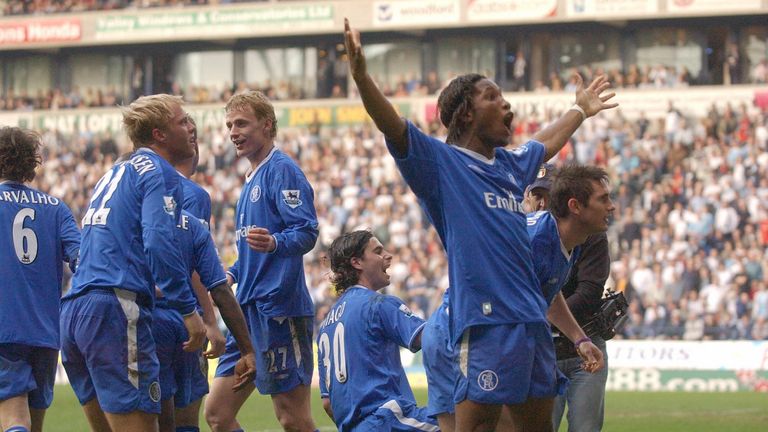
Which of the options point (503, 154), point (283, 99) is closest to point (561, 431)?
point (503, 154)

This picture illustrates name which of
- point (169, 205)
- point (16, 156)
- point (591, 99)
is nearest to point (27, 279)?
point (16, 156)

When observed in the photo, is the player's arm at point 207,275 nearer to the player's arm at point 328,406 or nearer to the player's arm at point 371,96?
the player's arm at point 328,406

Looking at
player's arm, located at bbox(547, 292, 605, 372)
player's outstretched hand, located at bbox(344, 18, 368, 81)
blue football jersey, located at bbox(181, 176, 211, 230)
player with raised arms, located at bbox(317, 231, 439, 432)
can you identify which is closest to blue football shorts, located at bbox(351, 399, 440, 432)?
player with raised arms, located at bbox(317, 231, 439, 432)

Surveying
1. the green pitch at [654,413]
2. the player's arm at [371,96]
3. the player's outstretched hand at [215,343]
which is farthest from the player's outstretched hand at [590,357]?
the green pitch at [654,413]

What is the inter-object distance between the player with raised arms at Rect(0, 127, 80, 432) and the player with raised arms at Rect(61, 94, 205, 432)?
3.39 feet

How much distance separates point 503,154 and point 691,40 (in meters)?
29.2

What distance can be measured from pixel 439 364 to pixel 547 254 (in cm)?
83

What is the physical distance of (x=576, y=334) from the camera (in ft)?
22.7

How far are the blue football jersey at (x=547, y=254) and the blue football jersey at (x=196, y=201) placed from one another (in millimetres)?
2356

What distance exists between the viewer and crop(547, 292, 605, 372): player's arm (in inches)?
266

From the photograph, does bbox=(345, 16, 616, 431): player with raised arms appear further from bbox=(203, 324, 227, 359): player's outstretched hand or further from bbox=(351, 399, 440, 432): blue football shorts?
bbox=(203, 324, 227, 359): player's outstretched hand

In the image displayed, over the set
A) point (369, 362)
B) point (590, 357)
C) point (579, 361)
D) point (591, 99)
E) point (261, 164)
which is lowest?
point (579, 361)

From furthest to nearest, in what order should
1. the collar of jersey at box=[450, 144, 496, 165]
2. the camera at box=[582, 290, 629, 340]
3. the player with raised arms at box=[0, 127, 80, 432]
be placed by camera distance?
the camera at box=[582, 290, 629, 340] < the player with raised arms at box=[0, 127, 80, 432] < the collar of jersey at box=[450, 144, 496, 165]

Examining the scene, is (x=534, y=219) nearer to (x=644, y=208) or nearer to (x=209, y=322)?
(x=209, y=322)
